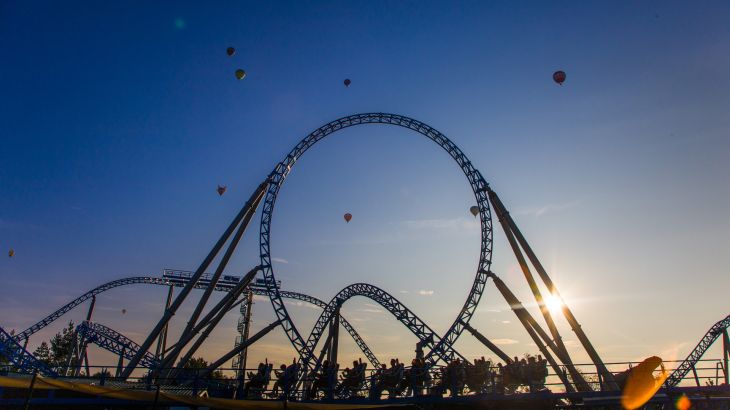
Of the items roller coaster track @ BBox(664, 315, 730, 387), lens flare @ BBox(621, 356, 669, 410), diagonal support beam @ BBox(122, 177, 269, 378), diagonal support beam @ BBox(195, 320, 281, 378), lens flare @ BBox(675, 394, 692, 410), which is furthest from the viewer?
roller coaster track @ BBox(664, 315, 730, 387)

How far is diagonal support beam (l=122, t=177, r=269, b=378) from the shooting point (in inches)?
667

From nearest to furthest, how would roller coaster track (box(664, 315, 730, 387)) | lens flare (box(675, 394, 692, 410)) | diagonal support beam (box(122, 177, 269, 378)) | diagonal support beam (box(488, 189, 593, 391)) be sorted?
lens flare (box(675, 394, 692, 410)) → diagonal support beam (box(488, 189, 593, 391)) → diagonal support beam (box(122, 177, 269, 378)) → roller coaster track (box(664, 315, 730, 387))

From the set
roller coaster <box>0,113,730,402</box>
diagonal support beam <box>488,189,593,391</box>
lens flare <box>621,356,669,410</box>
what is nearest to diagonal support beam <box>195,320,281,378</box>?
roller coaster <box>0,113,730,402</box>

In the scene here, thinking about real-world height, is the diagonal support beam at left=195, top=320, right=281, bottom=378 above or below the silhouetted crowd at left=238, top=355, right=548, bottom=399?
above

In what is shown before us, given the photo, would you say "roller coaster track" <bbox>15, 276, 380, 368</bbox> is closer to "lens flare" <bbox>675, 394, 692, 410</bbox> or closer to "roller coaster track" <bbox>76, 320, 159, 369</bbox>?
"roller coaster track" <bbox>76, 320, 159, 369</bbox>

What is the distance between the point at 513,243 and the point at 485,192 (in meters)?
3.41

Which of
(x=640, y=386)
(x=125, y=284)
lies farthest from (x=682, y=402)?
(x=125, y=284)

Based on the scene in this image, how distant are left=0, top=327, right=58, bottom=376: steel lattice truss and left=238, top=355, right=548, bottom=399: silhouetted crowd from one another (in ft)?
26.8

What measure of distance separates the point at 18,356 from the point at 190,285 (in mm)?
6028

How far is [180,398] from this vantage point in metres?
8.38

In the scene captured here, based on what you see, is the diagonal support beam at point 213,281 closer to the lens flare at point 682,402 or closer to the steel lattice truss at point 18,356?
the steel lattice truss at point 18,356

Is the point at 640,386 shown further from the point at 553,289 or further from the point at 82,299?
the point at 82,299

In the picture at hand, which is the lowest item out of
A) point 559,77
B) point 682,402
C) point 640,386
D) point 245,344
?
point 682,402

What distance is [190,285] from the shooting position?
60.2 feet
